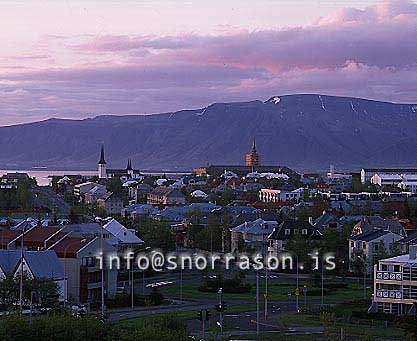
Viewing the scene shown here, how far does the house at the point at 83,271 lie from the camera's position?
3944cm

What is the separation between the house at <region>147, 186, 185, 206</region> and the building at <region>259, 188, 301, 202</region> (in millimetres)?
9717

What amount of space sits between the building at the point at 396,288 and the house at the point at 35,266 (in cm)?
1234

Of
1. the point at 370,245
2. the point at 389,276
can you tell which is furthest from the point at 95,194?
the point at 389,276

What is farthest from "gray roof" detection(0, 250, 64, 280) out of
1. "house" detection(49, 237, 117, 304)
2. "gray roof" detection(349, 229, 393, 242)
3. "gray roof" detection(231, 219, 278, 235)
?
"gray roof" detection(231, 219, 278, 235)

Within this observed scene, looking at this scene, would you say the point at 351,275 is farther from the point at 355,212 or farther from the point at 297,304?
the point at 355,212

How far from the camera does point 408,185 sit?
446ft

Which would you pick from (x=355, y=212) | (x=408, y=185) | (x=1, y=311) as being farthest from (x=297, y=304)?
(x=408, y=185)

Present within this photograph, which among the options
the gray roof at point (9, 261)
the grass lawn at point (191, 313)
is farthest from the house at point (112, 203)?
the grass lawn at point (191, 313)

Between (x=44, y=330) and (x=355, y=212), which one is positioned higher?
(x=355, y=212)

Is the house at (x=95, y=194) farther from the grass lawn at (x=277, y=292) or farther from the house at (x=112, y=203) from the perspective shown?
the grass lawn at (x=277, y=292)

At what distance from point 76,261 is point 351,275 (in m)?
17.1

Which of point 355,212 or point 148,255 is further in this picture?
point 355,212

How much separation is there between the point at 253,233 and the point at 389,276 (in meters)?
25.2

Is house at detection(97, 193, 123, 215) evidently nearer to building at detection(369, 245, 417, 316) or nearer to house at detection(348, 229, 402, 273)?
house at detection(348, 229, 402, 273)
